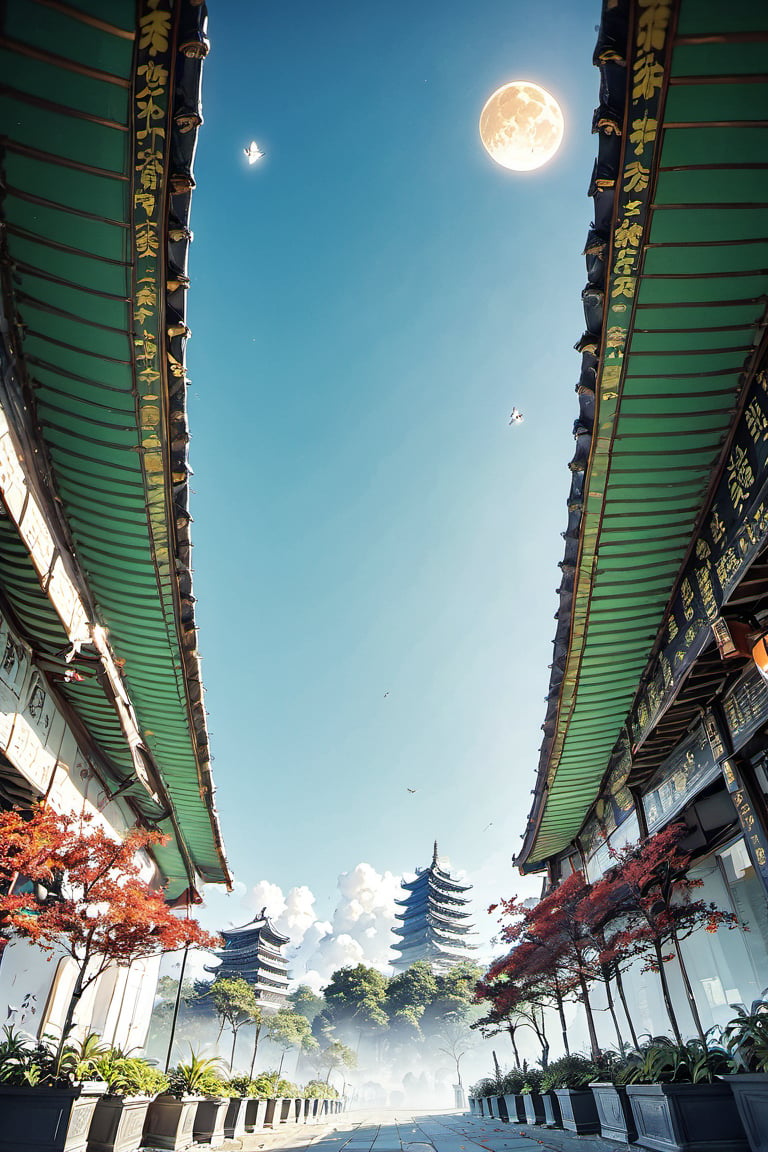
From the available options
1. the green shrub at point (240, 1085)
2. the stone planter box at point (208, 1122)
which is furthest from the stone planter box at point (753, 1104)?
the green shrub at point (240, 1085)

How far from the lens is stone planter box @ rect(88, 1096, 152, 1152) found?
6.82 m

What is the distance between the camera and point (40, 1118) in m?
5.84

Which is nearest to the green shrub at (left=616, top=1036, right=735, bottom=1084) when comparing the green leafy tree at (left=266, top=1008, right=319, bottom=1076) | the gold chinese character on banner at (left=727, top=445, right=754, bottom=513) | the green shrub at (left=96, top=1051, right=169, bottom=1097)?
the gold chinese character on banner at (left=727, top=445, right=754, bottom=513)

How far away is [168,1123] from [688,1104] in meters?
6.98

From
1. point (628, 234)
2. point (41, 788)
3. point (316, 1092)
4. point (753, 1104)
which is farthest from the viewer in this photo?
point (316, 1092)

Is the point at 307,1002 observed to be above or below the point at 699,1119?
above

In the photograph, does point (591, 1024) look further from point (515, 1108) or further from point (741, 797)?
point (741, 797)

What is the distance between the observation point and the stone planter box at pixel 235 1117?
1066cm

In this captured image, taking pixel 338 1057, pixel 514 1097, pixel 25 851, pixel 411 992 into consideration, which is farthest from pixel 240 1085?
pixel 338 1057

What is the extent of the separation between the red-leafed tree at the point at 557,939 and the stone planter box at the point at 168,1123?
685cm

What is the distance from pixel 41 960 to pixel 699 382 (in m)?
13.0

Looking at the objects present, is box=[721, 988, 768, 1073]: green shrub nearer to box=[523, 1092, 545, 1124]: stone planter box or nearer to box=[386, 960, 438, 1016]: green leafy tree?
box=[523, 1092, 545, 1124]: stone planter box

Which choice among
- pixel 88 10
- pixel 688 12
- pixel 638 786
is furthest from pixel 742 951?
pixel 88 10

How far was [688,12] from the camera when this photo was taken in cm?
Answer: 376
